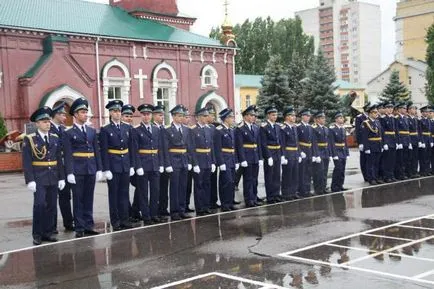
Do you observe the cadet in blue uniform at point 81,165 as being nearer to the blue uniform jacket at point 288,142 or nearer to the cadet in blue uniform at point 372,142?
the blue uniform jacket at point 288,142

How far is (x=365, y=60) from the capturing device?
113 metres

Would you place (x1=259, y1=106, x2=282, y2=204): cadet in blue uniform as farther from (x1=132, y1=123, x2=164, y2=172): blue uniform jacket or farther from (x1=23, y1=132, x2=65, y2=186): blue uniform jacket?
(x1=23, y1=132, x2=65, y2=186): blue uniform jacket

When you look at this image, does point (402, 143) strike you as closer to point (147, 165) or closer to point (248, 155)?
point (248, 155)

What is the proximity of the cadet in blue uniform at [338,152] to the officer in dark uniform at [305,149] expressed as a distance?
695 millimetres

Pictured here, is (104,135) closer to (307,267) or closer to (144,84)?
(307,267)

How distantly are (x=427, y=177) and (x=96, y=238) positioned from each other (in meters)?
9.38

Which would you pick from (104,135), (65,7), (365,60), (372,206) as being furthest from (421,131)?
(365,60)

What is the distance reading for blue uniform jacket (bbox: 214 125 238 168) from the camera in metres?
10.4

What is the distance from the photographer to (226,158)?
412 inches

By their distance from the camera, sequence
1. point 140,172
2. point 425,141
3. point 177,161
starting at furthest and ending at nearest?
point 425,141 < point 177,161 < point 140,172

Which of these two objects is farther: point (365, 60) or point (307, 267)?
point (365, 60)

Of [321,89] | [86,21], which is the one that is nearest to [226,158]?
[86,21]

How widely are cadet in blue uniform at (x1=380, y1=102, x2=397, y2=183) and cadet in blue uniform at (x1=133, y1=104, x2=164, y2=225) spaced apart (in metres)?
6.28

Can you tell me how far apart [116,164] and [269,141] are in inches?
131
